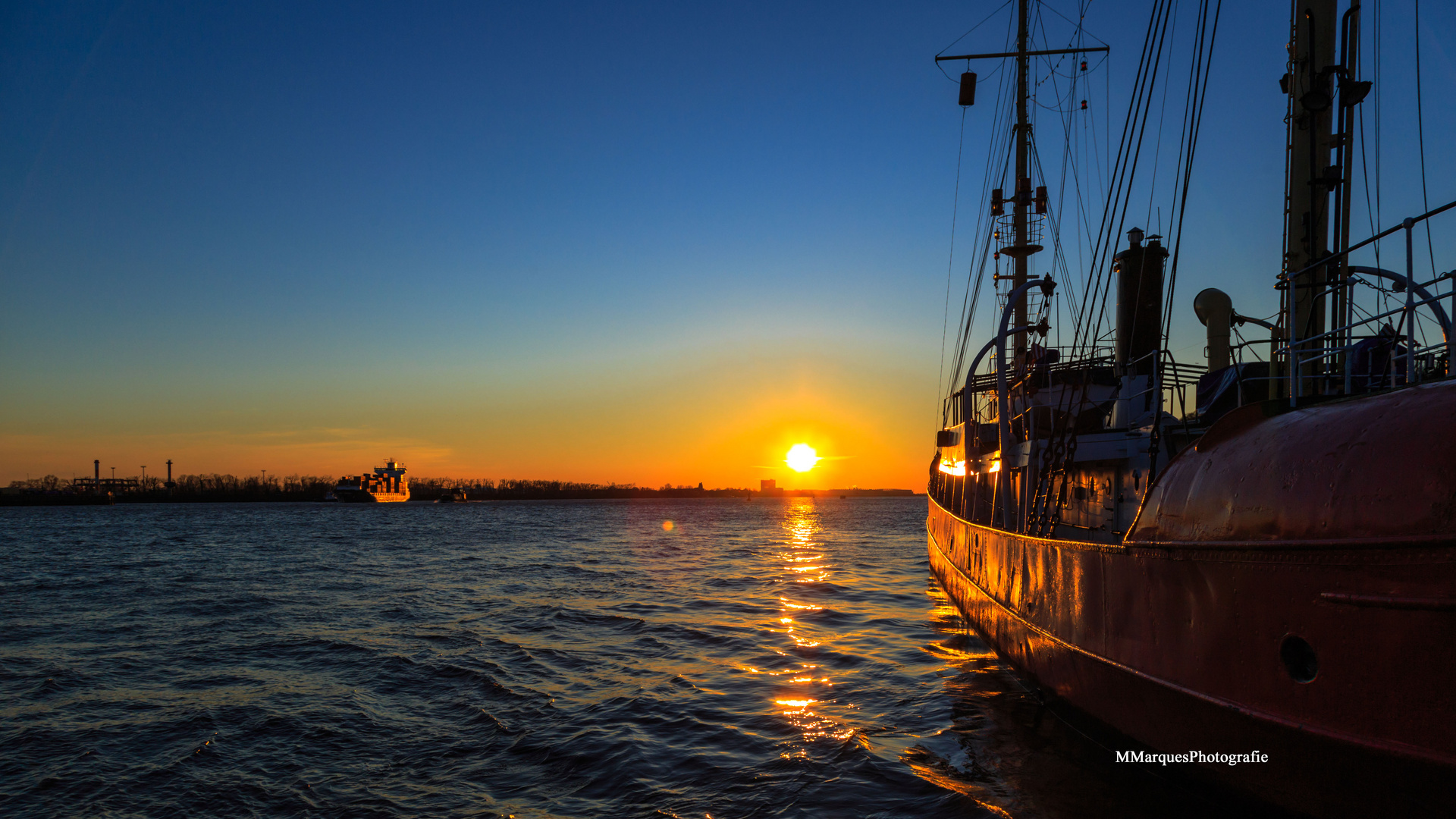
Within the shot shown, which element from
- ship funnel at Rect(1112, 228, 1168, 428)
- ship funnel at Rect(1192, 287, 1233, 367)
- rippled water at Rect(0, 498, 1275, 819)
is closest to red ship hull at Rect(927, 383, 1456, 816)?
rippled water at Rect(0, 498, 1275, 819)

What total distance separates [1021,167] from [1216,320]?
54.1 ft

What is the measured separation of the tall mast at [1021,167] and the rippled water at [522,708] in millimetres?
13288

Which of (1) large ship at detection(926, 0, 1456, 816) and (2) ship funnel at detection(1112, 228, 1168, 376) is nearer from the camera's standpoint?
(1) large ship at detection(926, 0, 1456, 816)

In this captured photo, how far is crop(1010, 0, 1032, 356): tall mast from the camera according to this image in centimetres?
2766

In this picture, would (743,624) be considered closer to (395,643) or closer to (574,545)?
(395,643)

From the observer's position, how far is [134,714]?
10375 millimetres

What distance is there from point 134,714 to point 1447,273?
15.9m

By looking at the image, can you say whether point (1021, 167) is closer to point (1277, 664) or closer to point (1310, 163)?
point (1310, 163)

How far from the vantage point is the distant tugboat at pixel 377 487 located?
490ft

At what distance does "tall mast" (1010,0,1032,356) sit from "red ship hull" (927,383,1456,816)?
22291mm

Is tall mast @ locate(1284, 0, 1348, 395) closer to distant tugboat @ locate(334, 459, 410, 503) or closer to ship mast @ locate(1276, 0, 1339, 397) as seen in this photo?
ship mast @ locate(1276, 0, 1339, 397)

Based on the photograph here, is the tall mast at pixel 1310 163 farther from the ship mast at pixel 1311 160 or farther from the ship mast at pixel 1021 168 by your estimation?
the ship mast at pixel 1021 168

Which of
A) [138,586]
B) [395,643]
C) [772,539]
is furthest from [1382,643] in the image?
[772,539]

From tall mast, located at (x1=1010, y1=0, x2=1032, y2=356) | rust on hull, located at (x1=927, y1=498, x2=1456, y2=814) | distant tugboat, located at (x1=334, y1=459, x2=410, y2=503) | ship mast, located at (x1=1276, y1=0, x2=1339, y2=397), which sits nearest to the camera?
rust on hull, located at (x1=927, y1=498, x2=1456, y2=814)
